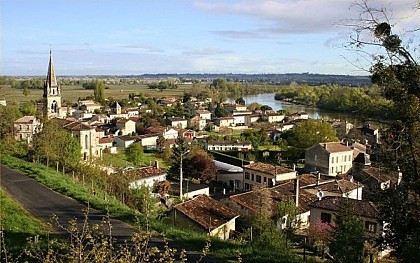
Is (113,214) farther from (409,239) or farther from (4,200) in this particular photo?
(409,239)

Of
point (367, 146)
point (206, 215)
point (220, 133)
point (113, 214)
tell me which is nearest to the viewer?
point (113, 214)

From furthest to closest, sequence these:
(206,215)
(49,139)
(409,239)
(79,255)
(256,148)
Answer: (256,148), (49,139), (206,215), (409,239), (79,255)

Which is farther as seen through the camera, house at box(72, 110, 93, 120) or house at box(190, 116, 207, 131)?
house at box(72, 110, 93, 120)

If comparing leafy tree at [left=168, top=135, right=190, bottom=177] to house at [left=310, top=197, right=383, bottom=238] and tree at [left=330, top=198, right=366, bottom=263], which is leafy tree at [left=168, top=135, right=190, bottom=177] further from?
tree at [left=330, top=198, right=366, bottom=263]

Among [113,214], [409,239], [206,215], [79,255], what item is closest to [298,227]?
[206,215]

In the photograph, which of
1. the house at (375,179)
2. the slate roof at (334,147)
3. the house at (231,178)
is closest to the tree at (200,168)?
the house at (231,178)

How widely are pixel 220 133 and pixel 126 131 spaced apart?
1338cm

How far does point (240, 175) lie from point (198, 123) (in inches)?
1312

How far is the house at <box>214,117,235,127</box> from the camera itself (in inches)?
2689

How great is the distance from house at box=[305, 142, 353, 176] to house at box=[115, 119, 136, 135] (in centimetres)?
2616

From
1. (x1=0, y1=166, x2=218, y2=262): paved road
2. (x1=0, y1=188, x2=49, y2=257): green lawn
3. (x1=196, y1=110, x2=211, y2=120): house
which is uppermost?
(x1=0, y1=188, x2=49, y2=257): green lawn

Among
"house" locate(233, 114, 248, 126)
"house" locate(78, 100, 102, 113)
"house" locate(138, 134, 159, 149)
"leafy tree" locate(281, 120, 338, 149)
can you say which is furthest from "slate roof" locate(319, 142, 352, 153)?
"house" locate(78, 100, 102, 113)

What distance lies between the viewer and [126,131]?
5578cm

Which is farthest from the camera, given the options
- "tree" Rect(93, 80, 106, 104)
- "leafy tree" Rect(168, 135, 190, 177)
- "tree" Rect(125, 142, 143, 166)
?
"tree" Rect(93, 80, 106, 104)
